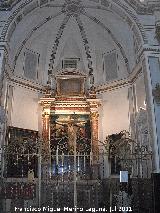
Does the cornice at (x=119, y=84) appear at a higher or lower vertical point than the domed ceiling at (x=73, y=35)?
lower

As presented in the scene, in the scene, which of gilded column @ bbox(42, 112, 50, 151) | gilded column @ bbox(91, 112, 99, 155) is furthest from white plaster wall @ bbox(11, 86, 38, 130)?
gilded column @ bbox(91, 112, 99, 155)

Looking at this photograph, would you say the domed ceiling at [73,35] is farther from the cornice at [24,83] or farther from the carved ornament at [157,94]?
the carved ornament at [157,94]

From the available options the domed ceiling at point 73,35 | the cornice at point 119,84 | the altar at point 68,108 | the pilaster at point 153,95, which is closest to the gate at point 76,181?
the altar at point 68,108

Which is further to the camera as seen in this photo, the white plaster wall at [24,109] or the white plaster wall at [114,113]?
the white plaster wall at [114,113]

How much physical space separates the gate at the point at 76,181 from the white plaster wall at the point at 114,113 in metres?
1.22

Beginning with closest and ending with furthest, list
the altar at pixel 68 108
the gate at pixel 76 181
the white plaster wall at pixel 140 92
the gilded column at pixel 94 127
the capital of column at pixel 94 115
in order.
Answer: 1. the gate at pixel 76 181
2. the white plaster wall at pixel 140 92
3. the gilded column at pixel 94 127
4. the altar at pixel 68 108
5. the capital of column at pixel 94 115

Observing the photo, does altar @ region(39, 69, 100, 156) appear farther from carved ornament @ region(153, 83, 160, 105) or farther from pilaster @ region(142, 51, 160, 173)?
carved ornament @ region(153, 83, 160, 105)

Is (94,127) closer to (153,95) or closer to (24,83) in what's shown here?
(24,83)

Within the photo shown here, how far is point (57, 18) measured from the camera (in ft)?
54.7

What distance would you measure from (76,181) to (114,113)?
5478 millimetres

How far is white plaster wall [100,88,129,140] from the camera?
1638 centimetres

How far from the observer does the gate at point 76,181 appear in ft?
35.0

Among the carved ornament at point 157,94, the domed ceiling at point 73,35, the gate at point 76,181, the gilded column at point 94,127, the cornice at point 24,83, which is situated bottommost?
the gate at point 76,181

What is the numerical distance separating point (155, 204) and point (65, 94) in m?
8.42
